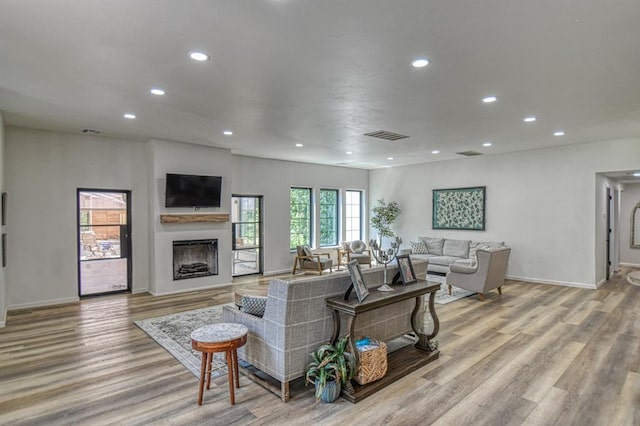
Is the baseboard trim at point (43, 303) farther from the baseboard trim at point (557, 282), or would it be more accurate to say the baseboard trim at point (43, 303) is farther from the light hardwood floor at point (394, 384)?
the baseboard trim at point (557, 282)

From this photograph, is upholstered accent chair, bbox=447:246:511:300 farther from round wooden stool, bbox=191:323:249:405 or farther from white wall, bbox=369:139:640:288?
round wooden stool, bbox=191:323:249:405

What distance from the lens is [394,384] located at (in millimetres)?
3301

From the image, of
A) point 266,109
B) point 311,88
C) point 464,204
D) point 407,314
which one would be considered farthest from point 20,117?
point 464,204

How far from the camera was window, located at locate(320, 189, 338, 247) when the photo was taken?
10.3m

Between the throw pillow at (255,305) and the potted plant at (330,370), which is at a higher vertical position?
the throw pillow at (255,305)

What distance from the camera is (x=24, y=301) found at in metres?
5.80

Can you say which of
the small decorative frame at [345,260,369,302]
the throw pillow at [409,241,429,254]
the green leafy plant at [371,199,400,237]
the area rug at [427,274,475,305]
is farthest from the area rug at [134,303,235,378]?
the green leafy plant at [371,199,400,237]

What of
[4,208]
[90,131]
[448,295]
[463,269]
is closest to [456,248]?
[463,269]

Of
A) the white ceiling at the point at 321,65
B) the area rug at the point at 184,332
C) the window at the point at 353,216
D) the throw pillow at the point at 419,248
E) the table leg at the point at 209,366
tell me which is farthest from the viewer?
the window at the point at 353,216

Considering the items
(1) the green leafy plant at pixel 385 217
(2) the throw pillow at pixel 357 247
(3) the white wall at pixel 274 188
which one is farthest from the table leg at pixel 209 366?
(1) the green leafy plant at pixel 385 217

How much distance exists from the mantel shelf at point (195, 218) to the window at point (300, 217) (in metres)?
2.42

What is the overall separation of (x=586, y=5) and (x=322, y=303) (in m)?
2.81

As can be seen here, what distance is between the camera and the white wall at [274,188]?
8.56 m

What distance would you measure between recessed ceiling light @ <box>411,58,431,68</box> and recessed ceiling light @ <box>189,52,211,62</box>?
175cm
